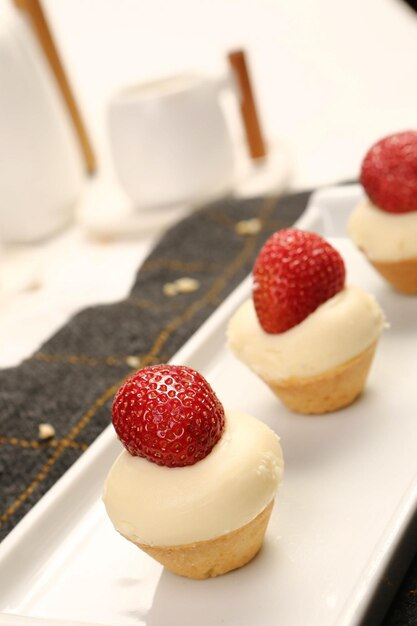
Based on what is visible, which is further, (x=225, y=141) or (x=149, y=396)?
(x=225, y=141)

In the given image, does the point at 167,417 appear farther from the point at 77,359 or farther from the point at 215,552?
the point at 77,359

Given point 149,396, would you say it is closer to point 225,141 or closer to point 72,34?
point 225,141

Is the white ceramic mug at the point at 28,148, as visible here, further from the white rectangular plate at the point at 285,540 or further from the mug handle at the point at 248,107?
the white rectangular plate at the point at 285,540

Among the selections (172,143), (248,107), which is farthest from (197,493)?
(248,107)

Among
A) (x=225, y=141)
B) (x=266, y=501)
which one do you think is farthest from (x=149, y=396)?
(x=225, y=141)

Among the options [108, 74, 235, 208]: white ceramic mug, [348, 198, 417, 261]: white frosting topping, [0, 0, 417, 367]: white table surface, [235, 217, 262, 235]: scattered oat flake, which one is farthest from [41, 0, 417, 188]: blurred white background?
[348, 198, 417, 261]: white frosting topping

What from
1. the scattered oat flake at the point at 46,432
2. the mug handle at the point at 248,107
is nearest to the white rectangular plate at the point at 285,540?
the scattered oat flake at the point at 46,432

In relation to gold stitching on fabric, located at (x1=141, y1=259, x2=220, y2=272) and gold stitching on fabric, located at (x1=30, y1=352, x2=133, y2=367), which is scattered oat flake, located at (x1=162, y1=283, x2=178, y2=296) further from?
gold stitching on fabric, located at (x1=30, y1=352, x2=133, y2=367)
